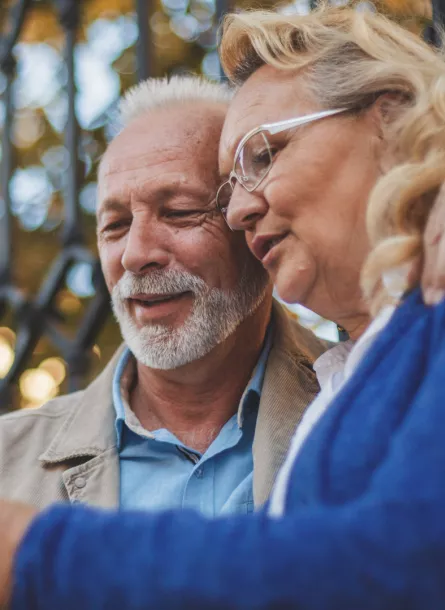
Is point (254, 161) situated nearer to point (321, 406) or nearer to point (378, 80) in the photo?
point (378, 80)

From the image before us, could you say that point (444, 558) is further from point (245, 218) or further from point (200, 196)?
point (200, 196)

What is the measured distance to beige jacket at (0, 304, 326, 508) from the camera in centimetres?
201

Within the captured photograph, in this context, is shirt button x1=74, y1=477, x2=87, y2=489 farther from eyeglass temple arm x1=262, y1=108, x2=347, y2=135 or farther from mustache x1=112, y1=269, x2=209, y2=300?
eyeglass temple arm x1=262, y1=108, x2=347, y2=135

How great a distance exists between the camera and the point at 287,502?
122cm

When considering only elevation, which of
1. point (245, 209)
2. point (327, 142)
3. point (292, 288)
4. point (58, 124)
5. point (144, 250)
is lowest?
point (58, 124)

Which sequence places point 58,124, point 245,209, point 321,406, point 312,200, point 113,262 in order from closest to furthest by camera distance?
1. point 321,406
2. point 312,200
3. point 245,209
4. point 113,262
5. point 58,124

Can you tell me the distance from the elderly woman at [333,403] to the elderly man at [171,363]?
0.42 meters

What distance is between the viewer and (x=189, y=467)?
2.10m

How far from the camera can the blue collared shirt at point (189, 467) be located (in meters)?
2.00

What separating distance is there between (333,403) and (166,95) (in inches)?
58.4

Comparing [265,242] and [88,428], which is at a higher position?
[265,242]

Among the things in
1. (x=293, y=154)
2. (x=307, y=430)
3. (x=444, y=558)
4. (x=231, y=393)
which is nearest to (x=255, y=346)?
(x=231, y=393)

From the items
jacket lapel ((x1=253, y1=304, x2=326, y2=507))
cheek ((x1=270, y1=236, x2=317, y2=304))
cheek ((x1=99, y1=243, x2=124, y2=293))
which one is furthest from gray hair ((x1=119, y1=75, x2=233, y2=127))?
cheek ((x1=270, y1=236, x2=317, y2=304))

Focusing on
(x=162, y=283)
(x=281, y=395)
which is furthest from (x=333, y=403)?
(x=162, y=283)
